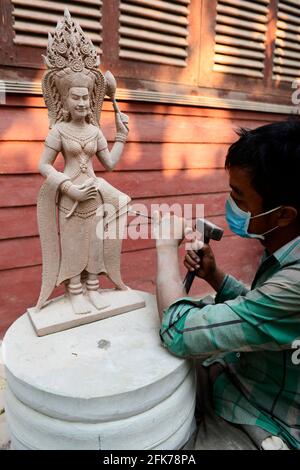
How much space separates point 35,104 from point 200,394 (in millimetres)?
1903

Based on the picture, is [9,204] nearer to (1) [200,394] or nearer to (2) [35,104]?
(2) [35,104]

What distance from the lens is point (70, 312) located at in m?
1.41

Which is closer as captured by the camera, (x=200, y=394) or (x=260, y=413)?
(x=260, y=413)

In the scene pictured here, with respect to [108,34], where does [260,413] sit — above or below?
below

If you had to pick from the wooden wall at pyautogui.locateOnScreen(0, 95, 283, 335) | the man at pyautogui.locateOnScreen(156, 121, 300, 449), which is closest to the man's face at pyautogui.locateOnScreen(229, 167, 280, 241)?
the man at pyautogui.locateOnScreen(156, 121, 300, 449)

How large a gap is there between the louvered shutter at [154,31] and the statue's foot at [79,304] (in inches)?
68.4

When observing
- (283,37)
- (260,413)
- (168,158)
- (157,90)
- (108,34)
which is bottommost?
(260,413)

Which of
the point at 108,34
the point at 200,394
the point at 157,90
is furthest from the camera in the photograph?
the point at 157,90

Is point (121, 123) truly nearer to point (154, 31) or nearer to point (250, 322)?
point (250, 322)

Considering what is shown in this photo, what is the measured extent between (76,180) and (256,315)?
0.88 meters

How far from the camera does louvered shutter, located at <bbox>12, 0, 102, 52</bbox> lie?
201 centimetres

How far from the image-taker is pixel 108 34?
2291 mm

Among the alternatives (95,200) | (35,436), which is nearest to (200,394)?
(35,436)

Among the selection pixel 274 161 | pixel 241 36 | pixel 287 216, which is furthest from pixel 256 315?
pixel 241 36
